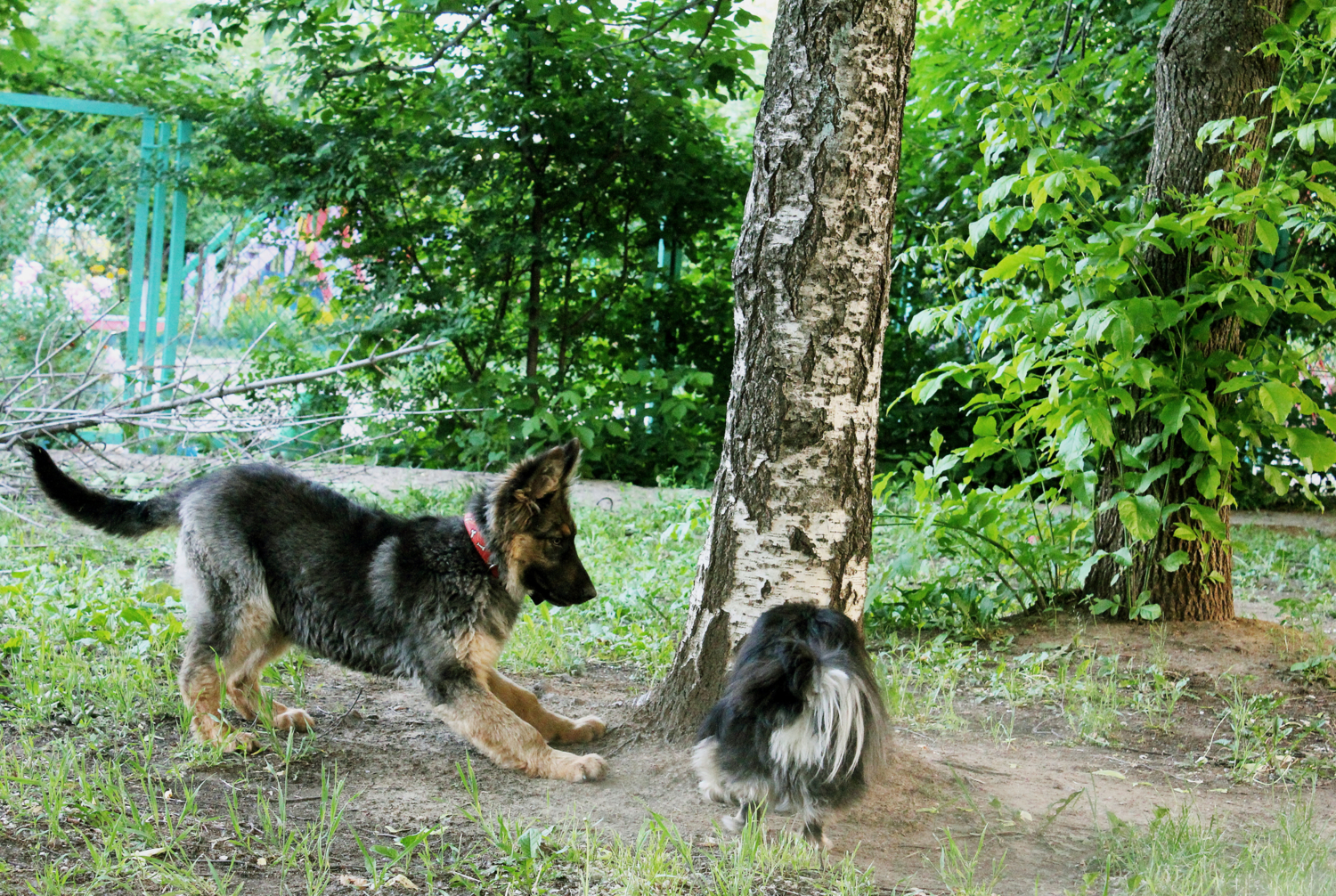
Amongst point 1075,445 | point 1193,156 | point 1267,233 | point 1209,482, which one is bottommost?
point 1209,482

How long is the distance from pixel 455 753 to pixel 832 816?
1.48m

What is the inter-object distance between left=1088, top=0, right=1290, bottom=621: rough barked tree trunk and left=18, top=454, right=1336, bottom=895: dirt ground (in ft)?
1.89

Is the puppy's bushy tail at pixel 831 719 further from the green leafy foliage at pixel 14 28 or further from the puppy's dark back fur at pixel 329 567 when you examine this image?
the green leafy foliage at pixel 14 28

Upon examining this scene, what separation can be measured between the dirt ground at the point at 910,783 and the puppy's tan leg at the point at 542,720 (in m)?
0.08

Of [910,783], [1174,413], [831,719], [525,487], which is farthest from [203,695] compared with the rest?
[1174,413]

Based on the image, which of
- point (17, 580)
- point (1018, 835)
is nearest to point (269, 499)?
point (17, 580)

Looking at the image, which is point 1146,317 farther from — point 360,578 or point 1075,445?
point 360,578

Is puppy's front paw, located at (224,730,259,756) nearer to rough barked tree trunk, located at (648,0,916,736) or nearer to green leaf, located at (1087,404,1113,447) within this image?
rough barked tree trunk, located at (648,0,916,736)

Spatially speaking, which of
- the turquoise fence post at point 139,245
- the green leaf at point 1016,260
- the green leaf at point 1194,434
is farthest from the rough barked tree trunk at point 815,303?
the turquoise fence post at point 139,245

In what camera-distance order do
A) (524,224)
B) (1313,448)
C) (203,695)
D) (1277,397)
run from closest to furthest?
1. (203,695)
2. (1277,397)
3. (1313,448)
4. (524,224)

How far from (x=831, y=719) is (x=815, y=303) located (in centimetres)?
141

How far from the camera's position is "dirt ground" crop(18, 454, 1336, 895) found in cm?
327

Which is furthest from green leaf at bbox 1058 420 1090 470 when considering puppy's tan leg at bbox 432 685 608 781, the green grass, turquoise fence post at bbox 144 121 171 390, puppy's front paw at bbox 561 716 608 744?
turquoise fence post at bbox 144 121 171 390

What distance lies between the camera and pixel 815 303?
144 inches
